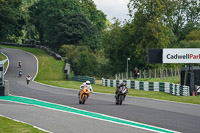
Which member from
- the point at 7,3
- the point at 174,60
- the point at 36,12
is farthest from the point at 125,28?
the point at 174,60

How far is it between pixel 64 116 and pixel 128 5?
191ft

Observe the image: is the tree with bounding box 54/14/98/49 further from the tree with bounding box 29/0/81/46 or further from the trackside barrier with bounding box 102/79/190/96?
the trackside barrier with bounding box 102/79/190/96

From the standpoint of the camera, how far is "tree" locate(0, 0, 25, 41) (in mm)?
82500

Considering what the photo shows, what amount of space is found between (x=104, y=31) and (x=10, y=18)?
59.5 feet

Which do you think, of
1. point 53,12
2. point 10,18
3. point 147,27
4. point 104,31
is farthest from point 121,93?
point 53,12

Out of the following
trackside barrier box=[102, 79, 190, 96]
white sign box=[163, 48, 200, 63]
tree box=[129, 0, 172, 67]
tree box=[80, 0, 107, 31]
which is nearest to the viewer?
trackside barrier box=[102, 79, 190, 96]

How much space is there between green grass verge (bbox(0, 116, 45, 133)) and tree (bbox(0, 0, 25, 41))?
68.2 m

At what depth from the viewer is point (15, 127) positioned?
14734 mm

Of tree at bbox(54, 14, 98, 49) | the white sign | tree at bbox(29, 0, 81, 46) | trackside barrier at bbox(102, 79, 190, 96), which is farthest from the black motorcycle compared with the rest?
tree at bbox(29, 0, 81, 46)

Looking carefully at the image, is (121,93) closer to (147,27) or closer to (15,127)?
(15,127)

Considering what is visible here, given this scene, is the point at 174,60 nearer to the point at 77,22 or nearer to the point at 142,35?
the point at 142,35

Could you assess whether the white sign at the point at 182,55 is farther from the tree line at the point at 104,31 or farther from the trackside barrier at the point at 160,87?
the tree line at the point at 104,31

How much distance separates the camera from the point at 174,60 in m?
41.5

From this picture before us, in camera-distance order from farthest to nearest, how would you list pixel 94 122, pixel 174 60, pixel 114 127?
pixel 174 60, pixel 94 122, pixel 114 127
